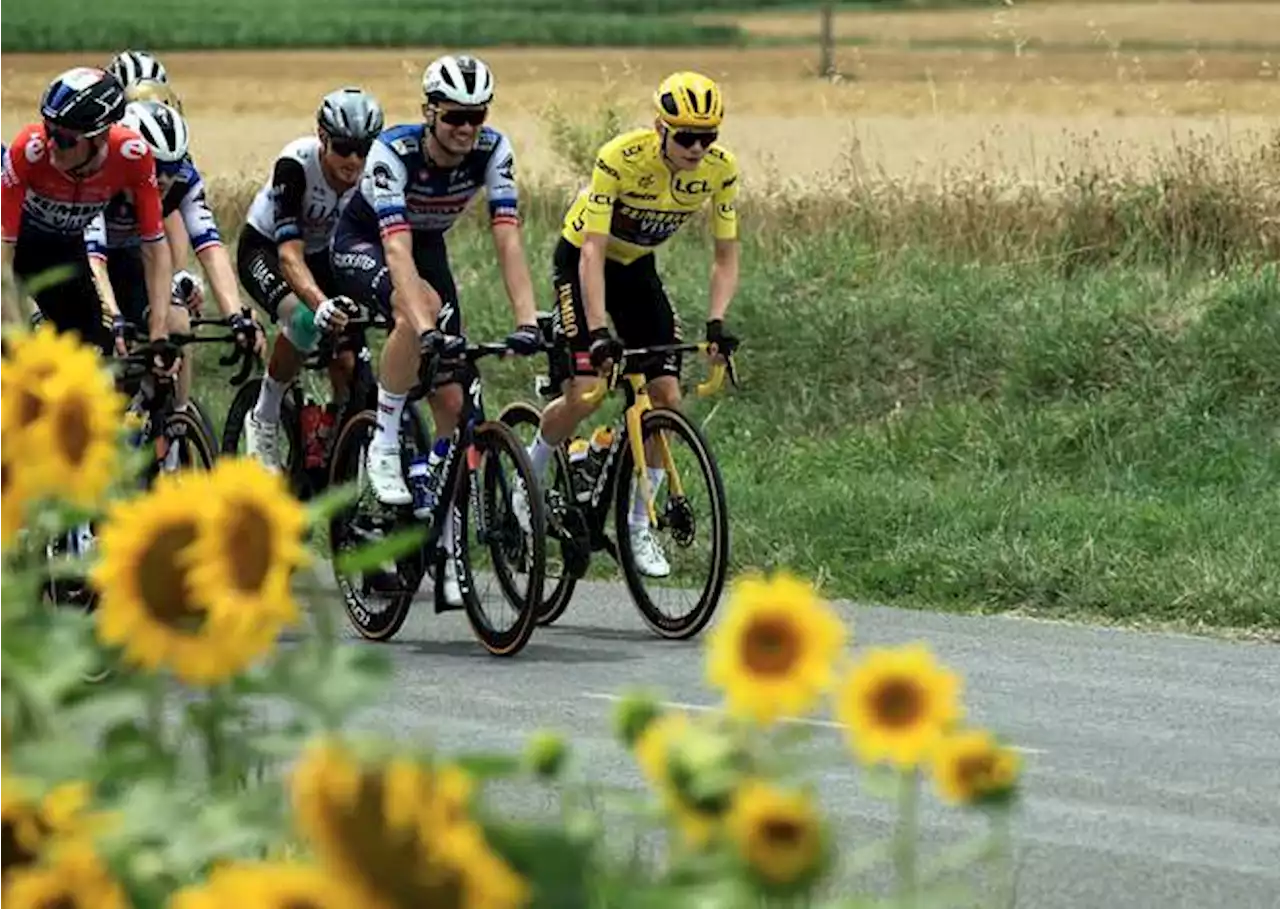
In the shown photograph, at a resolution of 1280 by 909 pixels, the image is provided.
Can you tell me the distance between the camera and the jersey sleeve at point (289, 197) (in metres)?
12.8

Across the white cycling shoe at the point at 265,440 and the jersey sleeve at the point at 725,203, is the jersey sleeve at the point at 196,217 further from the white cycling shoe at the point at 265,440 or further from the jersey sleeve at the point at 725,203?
the jersey sleeve at the point at 725,203

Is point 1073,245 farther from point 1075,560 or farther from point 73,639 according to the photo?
point 73,639

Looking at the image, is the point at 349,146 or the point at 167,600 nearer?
the point at 167,600

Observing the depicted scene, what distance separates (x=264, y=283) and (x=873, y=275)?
6338 mm

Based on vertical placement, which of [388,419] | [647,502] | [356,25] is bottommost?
[647,502]

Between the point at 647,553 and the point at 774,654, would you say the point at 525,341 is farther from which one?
the point at 774,654

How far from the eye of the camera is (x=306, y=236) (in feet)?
42.4

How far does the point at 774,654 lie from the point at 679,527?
8.90 m

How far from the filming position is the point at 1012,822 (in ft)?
26.2

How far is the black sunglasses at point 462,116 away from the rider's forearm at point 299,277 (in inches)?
48.2

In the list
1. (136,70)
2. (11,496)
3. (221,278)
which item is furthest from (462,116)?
(11,496)

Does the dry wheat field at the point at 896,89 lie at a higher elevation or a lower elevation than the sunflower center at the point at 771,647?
higher

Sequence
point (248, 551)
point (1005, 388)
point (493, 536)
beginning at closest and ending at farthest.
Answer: point (248, 551), point (493, 536), point (1005, 388)

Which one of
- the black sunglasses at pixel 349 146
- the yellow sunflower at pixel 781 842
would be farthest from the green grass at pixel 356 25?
the yellow sunflower at pixel 781 842
